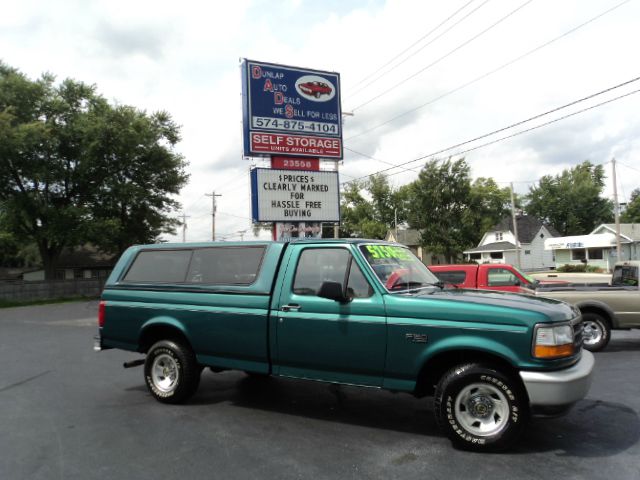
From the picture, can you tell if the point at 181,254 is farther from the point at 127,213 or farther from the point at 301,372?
the point at 127,213

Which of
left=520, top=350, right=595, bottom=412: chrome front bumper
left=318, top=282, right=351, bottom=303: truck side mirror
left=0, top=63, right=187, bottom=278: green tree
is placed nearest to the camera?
left=520, top=350, right=595, bottom=412: chrome front bumper

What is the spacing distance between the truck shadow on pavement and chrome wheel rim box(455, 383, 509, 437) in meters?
0.29

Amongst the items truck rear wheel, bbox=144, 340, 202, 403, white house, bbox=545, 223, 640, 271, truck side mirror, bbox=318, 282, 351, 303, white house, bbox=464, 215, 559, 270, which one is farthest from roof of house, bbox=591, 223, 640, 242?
truck rear wheel, bbox=144, 340, 202, 403

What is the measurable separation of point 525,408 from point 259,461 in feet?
7.62

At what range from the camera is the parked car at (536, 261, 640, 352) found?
28.8ft

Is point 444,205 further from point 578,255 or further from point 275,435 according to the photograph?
point 275,435

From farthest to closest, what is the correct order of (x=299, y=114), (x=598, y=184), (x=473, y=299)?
(x=598, y=184), (x=299, y=114), (x=473, y=299)

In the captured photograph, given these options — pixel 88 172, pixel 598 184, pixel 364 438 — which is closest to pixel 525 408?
pixel 364 438

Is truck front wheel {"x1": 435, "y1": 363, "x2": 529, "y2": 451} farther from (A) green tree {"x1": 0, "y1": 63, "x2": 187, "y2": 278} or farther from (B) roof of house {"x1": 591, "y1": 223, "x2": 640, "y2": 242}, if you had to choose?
(B) roof of house {"x1": 591, "y1": 223, "x2": 640, "y2": 242}

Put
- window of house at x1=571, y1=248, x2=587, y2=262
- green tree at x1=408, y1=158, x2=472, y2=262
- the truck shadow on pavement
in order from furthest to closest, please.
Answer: window of house at x1=571, y1=248, x2=587, y2=262 < green tree at x1=408, y1=158, x2=472, y2=262 < the truck shadow on pavement

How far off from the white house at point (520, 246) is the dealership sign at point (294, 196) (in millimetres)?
39693

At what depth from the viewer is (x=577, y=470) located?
3.80m

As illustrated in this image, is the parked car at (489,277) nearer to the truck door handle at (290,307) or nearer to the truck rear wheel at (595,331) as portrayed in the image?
the truck rear wheel at (595,331)

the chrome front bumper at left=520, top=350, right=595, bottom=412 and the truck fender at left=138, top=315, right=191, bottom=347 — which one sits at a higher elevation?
the truck fender at left=138, top=315, right=191, bottom=347
